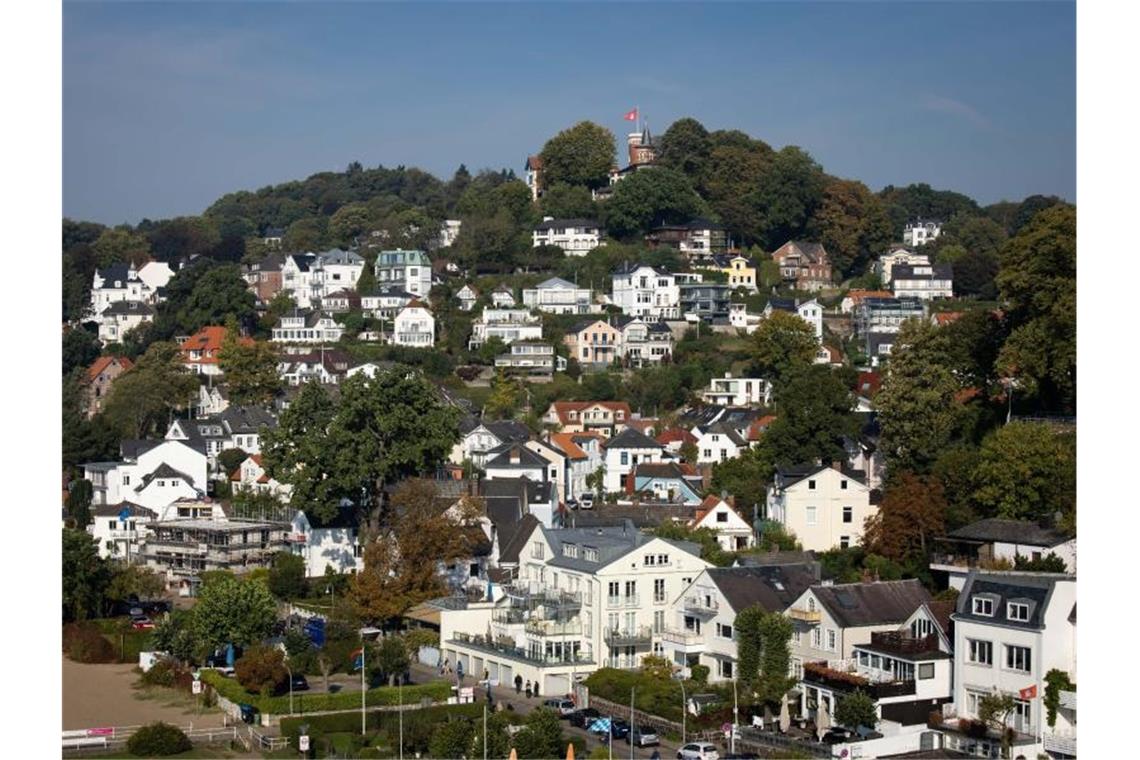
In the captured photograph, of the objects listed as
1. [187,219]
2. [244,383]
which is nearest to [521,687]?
[244,383]

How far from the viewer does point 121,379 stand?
73.9ft

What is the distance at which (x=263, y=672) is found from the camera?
11172 millimetres

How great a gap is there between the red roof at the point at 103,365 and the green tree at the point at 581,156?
9523mm

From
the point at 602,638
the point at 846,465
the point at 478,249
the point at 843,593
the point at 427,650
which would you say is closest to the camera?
the point at 843,593

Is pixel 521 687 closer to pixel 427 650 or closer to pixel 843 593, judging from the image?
pixel 427 650

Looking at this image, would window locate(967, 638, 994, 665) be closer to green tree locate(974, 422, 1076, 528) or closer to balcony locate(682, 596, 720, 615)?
balcony locate(682, 596, 720, 615)

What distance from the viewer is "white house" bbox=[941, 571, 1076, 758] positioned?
→ 30.3ft

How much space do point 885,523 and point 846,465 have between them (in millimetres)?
2397

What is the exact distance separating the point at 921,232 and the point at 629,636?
22398 millimetres

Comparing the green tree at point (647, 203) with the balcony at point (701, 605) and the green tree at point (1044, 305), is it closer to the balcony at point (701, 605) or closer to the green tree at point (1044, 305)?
the green tree at point (1044, 305)

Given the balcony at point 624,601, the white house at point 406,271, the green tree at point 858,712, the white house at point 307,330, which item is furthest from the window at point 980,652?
the white house at point 406,271

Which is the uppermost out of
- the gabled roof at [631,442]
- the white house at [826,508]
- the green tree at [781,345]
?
the green tree at [781,345]

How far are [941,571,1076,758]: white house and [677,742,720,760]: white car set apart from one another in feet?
4.16

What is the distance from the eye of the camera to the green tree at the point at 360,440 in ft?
49.5
